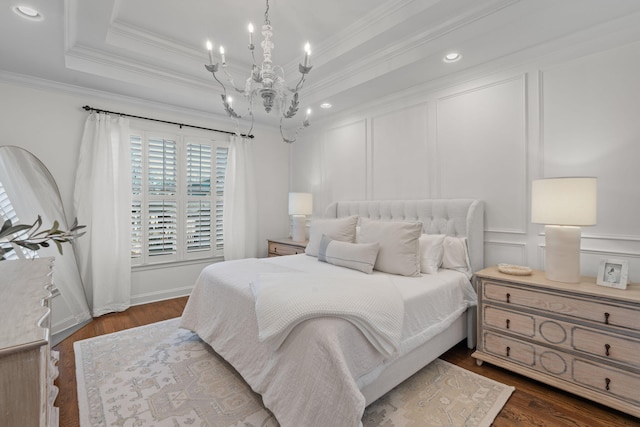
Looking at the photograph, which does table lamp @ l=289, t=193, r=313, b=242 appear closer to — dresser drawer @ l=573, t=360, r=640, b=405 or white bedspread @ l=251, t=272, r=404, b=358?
white bedspread @ l=251, t=272, r=404, b=358

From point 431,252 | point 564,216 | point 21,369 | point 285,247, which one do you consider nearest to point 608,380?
point 564,216

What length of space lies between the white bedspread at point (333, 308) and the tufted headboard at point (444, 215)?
1.24 m

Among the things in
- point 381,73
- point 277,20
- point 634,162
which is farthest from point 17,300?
point 634,162

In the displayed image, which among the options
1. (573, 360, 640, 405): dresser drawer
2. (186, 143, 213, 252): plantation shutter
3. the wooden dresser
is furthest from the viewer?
(186, 143, 213, 252): plantation shutter

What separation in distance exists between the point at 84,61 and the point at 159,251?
2.26 meters

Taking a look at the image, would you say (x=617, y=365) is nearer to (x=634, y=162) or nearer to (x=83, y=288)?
(x=634, y=162)

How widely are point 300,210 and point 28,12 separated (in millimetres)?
3195

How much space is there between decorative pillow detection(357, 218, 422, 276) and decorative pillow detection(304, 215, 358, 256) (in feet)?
1.33

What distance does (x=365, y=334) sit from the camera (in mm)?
1574

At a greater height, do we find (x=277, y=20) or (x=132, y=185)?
(x=277, y=20)

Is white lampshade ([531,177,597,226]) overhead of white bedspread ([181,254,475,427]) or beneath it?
overhead

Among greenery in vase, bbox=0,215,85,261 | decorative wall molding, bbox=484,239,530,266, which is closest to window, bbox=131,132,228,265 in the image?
greenery in vase, bbox=0,215,85,261

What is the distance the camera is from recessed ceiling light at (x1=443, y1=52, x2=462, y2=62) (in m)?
2.59

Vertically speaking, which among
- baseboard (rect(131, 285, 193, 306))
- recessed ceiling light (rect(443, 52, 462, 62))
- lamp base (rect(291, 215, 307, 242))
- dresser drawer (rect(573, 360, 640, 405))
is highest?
recessed ceiling light (rect(443, 52, 462, 62))
